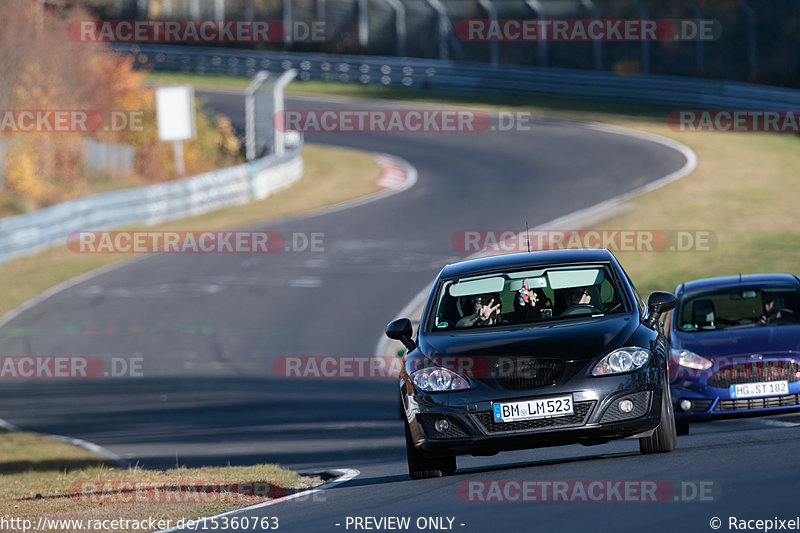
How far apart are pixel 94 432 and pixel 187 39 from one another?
48817mm

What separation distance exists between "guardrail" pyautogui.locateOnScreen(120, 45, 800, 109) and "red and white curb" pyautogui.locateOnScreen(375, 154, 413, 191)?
34.9 ft

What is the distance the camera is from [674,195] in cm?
3080

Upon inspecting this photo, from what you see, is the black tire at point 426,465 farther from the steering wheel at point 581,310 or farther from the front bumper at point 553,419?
the steering wheel at point 581,310

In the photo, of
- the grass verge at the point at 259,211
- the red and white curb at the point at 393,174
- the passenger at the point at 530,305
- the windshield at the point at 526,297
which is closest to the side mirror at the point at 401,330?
the windshield at the point at 526,297

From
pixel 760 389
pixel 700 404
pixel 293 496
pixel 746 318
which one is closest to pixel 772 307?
pixel 746 318

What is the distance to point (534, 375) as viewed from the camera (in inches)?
338

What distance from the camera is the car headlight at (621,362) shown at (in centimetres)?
859

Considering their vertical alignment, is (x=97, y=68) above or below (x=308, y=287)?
above

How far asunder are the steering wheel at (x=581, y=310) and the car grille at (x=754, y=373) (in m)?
2.56

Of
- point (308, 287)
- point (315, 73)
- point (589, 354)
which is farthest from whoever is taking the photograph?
point (315, 73)

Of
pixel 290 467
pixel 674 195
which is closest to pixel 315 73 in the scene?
pixel 674 195

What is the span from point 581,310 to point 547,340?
0.81 metres

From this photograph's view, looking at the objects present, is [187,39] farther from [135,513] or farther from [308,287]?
[135,513]

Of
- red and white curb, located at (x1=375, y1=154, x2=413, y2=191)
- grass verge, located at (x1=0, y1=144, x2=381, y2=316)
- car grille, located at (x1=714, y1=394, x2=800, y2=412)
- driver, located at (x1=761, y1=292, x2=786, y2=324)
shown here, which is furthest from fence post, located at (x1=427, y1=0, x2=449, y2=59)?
car grille, located at (x1=714, y1=394, x2=800, y2=412)
